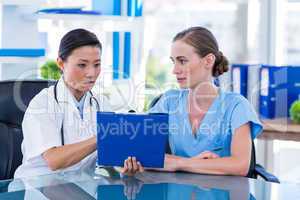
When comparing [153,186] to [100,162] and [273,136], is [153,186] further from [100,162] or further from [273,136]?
[273,136]

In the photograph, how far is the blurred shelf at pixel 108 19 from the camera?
325 cm

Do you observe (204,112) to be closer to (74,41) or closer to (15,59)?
(74,41)

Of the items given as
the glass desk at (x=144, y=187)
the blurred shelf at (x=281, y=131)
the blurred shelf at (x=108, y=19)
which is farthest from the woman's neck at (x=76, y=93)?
the blurred shelf at (x=281, y=131)

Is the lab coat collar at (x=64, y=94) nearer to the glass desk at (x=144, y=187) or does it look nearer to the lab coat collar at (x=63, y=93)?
the lab coat collar at (x=63, y=93)

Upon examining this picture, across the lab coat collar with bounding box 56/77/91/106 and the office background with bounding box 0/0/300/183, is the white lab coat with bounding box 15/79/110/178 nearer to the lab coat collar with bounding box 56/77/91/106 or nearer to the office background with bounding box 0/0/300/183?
the lab coat collar with bounding box 56/77/91/106

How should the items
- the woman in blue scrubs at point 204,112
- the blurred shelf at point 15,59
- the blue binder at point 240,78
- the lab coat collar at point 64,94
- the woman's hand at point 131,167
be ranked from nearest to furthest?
the woman's hand at point 131,167 → the woman in blue scrubs at point 204,112 → the lab coat collar at point 64,94 → the blurred shelf at point 15,59 → the blue binder at point 240,78

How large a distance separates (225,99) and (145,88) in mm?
1475

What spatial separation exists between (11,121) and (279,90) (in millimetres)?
1867

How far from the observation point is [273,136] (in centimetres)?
319

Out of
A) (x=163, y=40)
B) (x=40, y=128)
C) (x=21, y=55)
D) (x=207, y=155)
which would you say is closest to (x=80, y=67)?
(x=40, y=128)

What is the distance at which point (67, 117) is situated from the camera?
2406 mm

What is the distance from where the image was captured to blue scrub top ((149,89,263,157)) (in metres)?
2.36

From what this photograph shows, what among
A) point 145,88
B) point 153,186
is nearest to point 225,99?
point 153,186

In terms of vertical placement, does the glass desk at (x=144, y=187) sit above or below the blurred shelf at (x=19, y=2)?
below
